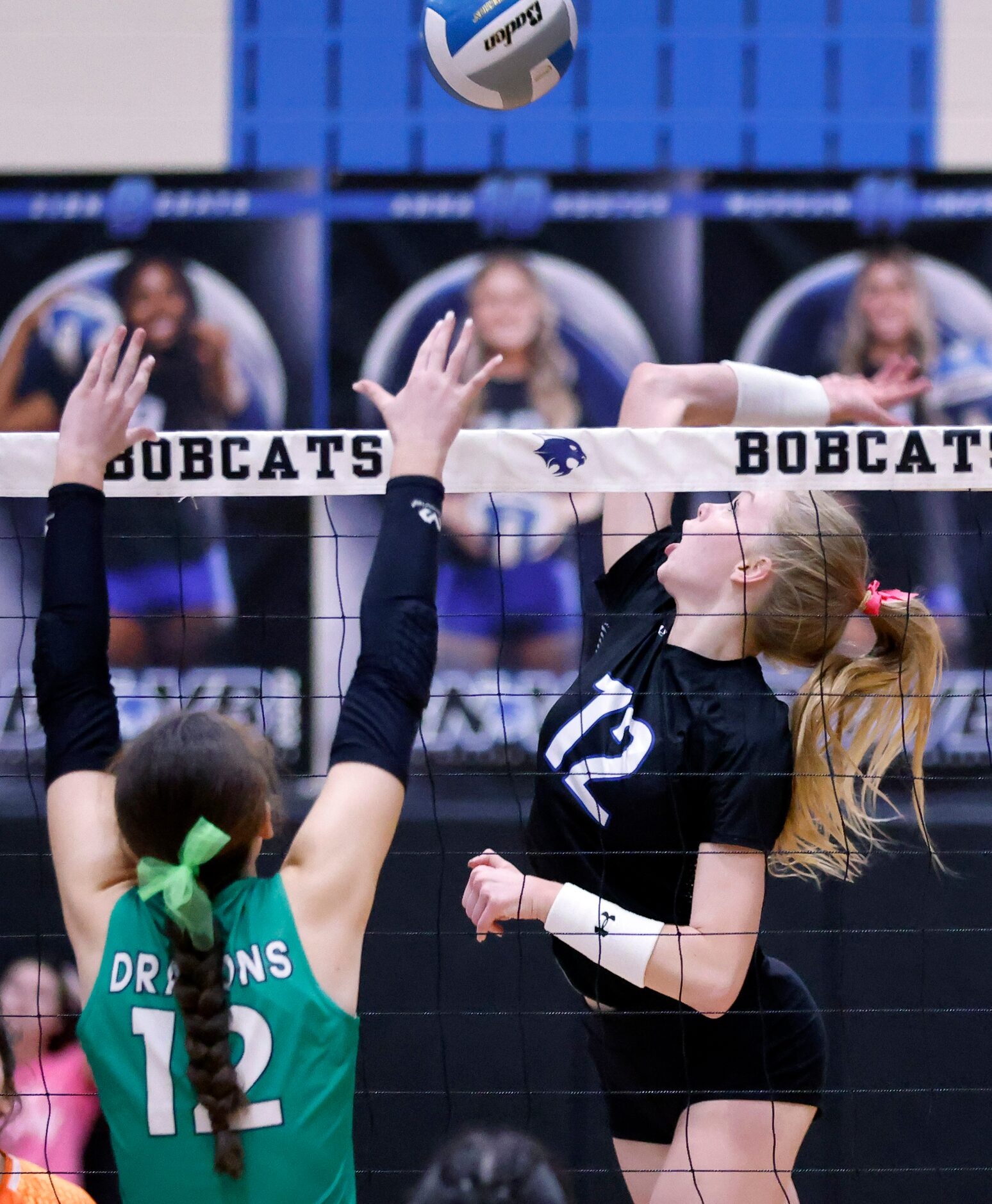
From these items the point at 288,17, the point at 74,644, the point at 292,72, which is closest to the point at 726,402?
the point at 74,644

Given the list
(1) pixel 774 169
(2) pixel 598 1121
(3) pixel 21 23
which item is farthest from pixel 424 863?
(3) pixel 21 23

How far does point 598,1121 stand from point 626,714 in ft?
7.36

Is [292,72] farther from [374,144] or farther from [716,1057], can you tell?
[716,1057]

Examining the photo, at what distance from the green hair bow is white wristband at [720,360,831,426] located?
5.47 ft

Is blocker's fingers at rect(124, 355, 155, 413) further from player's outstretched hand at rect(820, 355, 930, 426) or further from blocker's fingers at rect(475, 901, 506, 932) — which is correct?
player's outstretched hand at rect(820, 355, 930, 426)

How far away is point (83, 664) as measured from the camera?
1543 millimetres

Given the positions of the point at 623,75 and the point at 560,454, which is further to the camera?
the point at 623,75

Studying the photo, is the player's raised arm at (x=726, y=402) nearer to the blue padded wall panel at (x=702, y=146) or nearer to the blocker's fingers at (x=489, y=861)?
the blocker's fingers at (x=489, y=861)

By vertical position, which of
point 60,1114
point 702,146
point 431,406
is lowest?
point 60,1114

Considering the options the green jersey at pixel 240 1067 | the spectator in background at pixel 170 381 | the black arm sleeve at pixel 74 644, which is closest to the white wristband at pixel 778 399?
the black arm sleeve at pixel 74 644

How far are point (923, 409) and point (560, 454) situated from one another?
2.35 metres

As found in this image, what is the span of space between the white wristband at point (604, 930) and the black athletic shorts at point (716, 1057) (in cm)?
19

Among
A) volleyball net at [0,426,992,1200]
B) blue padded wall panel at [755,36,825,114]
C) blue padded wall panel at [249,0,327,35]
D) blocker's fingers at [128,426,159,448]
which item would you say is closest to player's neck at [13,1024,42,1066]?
volleyball net at [0,426,992,1200]

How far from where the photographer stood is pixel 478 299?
14.4 ft
